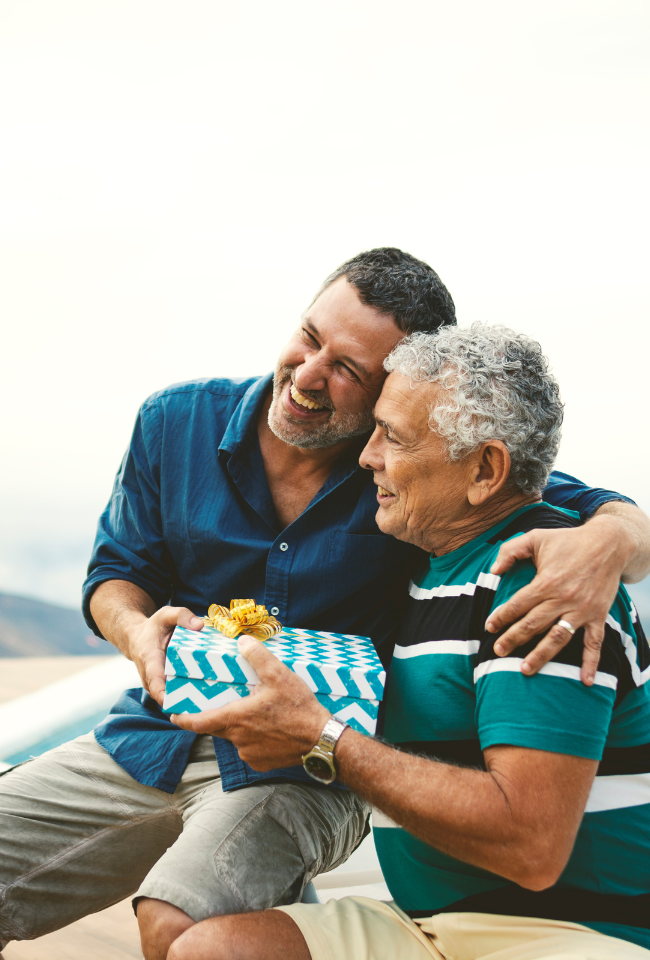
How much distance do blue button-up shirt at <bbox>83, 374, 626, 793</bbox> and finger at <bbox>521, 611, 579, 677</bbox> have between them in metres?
0.43

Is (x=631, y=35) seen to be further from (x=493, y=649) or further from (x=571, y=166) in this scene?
(x=493, y=649)

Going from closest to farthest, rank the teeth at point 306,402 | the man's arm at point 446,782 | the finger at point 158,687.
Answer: the man's arm at point 446,782, the finger at point 158,687, the teeth at point 306,402

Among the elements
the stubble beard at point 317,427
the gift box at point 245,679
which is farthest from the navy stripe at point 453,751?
the stubble beard at point 317,427

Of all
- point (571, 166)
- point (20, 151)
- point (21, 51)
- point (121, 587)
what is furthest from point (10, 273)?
point (121, 587)

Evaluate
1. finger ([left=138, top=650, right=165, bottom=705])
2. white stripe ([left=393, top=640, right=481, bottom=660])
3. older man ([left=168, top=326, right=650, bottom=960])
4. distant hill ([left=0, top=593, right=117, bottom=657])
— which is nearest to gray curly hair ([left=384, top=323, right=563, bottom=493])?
older man ([left=168, top=326, right=650, bottom=960])

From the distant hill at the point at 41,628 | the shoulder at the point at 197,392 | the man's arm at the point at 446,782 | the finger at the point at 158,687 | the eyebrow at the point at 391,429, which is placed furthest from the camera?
the distant hill at the point at 41,628

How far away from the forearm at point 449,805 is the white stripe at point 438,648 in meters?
0.19

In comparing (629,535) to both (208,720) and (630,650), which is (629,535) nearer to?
(630,650)

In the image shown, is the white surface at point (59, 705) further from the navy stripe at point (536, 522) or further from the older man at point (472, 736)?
the navy stripe at point (536, 522)

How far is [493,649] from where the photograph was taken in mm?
1139

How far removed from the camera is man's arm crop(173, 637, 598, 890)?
1028mm

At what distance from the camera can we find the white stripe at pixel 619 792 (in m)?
1.17

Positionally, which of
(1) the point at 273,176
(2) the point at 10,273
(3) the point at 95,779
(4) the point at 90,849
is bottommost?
(4) the point at 90,849

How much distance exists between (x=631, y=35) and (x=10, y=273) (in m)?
7.17
